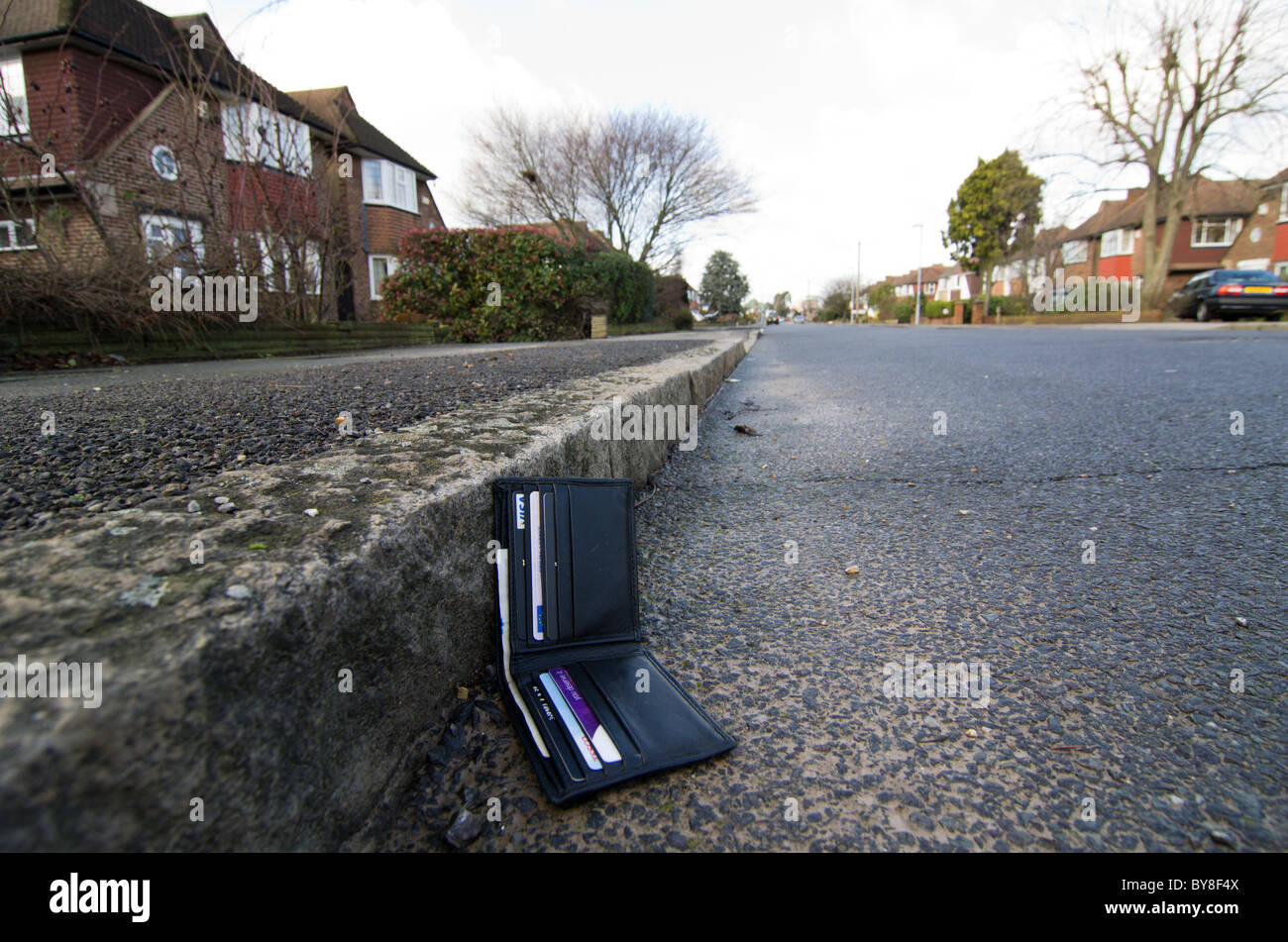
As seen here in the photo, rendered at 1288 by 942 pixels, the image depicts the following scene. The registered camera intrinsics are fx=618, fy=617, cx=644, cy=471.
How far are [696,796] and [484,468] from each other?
706 mm

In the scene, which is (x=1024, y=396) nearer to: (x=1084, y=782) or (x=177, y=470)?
(x=1084, y=782)

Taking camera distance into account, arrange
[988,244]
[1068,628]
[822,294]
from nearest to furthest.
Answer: [1068,628], [988,244], [822,294]

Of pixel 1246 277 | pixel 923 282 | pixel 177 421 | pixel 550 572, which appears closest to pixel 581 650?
pixel 550 572

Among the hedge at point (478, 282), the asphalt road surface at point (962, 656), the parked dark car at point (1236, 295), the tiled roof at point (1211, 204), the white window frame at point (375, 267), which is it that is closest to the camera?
the asphalt road surface at point (962, 656)

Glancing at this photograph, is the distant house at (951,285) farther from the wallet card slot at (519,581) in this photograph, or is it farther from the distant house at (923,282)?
the wallet card slot at (519,581)

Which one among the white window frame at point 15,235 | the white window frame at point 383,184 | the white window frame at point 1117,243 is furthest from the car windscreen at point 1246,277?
the white window frame at point 1117,243

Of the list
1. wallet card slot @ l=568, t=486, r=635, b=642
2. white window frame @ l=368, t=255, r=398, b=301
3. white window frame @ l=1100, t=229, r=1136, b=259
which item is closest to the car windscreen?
wallet card slot @ l=568, t=486, r=635, b=642

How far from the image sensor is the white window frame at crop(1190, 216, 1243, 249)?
33031 millimetres

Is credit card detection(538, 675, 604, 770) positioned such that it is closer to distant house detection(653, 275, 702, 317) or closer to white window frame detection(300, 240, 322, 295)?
white window frame detection(300, 240, 322, 295)

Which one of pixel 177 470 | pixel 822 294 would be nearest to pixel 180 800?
pixel 177 470

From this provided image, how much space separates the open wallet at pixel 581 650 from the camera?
1014 millimetres

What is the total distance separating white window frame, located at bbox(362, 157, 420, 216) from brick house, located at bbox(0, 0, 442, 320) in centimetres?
632

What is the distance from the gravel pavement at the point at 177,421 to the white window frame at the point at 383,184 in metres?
16.5

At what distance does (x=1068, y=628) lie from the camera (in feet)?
4.41
